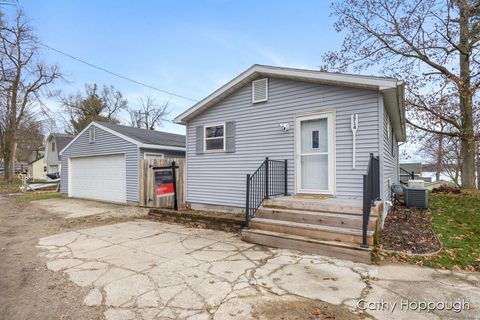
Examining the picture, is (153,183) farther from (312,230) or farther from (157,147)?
(312,230)

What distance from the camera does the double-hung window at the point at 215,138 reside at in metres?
8.16

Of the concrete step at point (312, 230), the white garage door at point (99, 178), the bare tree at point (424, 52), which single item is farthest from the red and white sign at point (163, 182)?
the bare tree at point (424, 52)

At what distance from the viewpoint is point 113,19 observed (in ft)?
38.7

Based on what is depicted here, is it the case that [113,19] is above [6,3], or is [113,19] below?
above

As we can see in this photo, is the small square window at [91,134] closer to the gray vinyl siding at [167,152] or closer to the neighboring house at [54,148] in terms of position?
the gray vinyl siding at [167,152]

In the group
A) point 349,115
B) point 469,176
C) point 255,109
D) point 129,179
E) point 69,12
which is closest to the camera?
point 349,115

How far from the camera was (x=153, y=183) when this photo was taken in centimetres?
997

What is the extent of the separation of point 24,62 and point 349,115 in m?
25.4

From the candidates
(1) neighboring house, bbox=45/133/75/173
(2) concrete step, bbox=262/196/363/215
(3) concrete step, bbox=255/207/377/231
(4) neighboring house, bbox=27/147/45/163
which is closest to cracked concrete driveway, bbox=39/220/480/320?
(3) concrete step, bbox=255/207/377/231

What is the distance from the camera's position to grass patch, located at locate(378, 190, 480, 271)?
13.2ft

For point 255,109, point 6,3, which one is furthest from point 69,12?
point 255,109

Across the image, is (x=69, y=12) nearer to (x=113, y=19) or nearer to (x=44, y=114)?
(x=113, y=19)

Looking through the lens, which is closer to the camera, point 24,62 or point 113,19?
point 113,19

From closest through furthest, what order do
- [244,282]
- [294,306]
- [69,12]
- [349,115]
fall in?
[294,306] < [244,282] < [349,115] < [69,12]
